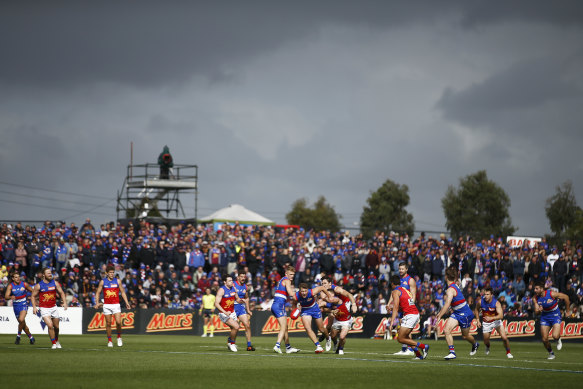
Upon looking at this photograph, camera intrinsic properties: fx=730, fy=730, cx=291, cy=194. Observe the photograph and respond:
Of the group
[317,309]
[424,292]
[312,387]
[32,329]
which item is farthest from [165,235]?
[312,387]

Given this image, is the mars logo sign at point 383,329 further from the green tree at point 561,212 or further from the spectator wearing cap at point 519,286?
the green tree at point 561,212

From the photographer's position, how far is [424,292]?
41.8 metres

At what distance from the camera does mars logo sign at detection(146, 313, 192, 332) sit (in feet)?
134

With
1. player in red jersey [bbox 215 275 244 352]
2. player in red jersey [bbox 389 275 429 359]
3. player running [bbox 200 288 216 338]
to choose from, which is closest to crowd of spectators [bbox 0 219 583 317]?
player running [bbox 200 288 216 338]

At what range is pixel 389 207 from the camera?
362ft

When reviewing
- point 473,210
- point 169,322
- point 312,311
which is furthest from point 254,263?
point 473,210

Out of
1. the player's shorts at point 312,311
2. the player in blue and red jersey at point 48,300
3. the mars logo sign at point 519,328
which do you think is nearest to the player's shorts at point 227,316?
the player's shorts at point 312,311

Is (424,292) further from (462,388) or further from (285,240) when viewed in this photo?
(462,388)

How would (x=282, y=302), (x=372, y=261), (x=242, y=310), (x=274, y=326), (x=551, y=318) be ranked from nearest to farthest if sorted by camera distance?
(x=282, y=302)
(x=242, y=310)
(x=551, y=318)
(x=274, y=326)
(x=372, y=261)

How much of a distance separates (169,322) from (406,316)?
23.5 m

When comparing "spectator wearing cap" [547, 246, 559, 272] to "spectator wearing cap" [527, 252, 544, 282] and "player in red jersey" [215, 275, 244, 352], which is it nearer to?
"spectator wearing cap" [527, 252, 544, 282]

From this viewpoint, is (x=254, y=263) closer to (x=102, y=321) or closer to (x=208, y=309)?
(x=208, y=309)

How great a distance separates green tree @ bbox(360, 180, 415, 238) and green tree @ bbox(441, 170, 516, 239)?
25.0 ft

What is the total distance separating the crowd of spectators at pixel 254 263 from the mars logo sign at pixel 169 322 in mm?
1193
